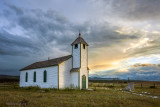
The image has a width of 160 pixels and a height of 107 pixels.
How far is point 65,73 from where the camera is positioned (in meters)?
25.0

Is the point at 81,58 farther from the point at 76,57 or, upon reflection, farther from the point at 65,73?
→ the point at 65,73

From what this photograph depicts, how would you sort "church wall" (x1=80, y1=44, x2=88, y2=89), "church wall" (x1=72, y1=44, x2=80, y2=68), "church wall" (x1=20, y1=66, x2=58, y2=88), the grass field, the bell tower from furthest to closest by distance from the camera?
1. "church wall" (x1=72, y1=44, x2=80, y2=68)
2. "church wall" (x1=80, y1=44, x2=88, y2=89)
3. the bell tower
4. "church wall" (x1=20, y1=66, x2=58, y2=88)
5. the grass field

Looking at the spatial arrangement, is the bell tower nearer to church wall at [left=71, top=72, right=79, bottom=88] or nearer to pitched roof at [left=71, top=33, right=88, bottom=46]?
pitched roof at [left=71, top=33, right=88, bottom=46]

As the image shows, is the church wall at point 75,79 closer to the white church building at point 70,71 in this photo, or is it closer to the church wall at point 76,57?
the white church building at point 70,71

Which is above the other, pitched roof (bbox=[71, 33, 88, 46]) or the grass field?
pitched roof (bbox=[71, 33, 88, 46])

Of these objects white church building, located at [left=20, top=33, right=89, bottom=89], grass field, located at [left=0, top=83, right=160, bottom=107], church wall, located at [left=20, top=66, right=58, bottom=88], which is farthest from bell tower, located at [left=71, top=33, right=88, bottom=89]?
grass field, located at [left=0, top=83, right=160, bottom=107]

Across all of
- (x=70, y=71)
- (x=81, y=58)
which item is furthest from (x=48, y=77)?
(x=81, y=58)

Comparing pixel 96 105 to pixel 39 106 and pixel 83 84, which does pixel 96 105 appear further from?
pixel 83 84

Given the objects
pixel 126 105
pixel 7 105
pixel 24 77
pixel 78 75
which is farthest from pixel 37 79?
pixel 126 105

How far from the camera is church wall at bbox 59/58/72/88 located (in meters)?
24.2

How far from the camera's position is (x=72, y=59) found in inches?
1035

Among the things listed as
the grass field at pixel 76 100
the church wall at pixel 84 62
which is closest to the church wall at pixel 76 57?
the church wall at pixel 84 62

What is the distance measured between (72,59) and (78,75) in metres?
3.28

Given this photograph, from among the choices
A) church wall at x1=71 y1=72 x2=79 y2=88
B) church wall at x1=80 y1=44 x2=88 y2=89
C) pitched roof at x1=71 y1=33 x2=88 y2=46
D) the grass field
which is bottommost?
the grass field
